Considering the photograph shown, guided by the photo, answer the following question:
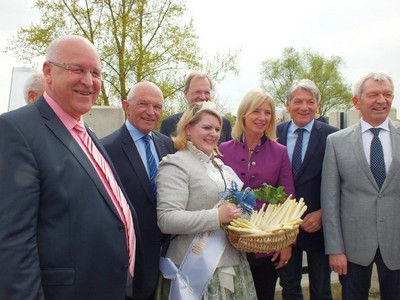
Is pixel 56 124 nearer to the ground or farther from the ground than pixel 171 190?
farther from the ground

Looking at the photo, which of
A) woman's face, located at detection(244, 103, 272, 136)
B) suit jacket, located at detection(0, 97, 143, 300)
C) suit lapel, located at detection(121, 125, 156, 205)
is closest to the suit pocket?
suit jacket, located at detection(0, 97, 143, 300)

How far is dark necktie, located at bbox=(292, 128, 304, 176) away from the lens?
3805 mm

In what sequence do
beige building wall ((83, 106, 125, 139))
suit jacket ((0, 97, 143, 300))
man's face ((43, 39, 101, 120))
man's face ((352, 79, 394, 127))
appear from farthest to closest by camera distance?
1. beige building wall ((83, 106, 125, 139))
2. man's face ((352, 79, 394, 127))
3. man's face ((43, 39, 101, 120))
4. suit jacket ((0, 97, 143, 300))

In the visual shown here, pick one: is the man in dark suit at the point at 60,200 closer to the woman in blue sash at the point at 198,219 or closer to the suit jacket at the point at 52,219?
the suit jacket at the point at 52,219

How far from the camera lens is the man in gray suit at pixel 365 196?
321 cm

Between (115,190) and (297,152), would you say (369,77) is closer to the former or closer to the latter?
(297,152)

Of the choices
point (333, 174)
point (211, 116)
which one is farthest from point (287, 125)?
point (211, 116)

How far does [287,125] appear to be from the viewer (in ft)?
13.8

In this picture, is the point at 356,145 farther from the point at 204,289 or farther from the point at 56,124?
the point at 56,124

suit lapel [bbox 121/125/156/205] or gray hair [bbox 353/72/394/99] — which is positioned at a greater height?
gray hair [bbox 353/72/394/99]

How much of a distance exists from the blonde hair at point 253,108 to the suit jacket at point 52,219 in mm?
1690

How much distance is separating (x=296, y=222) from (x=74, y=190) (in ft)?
4.88

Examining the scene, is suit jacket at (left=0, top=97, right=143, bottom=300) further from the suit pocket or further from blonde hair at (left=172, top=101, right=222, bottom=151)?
blonde hair at (left=172, top=101, right=222, bottom=151)

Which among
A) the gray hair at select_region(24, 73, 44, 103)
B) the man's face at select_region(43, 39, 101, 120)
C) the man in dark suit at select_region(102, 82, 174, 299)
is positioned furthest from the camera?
the gray hair at select_region(24, 73, 44, 103)
